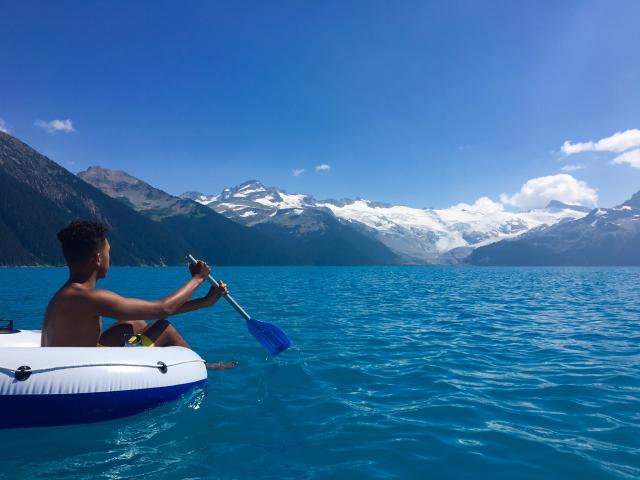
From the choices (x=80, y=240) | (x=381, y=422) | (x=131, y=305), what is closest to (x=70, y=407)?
(x=131, y=305)

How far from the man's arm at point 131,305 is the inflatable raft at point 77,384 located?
38.3 inches

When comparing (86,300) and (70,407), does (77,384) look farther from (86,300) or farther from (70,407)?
(86,300)

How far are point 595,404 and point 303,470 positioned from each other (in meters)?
6.51

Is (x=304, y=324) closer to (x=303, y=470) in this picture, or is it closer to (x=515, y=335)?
(x=515, y=335)

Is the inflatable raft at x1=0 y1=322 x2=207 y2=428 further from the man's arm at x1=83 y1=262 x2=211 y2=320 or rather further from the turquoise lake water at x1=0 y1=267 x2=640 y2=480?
the man's arm at x1=83 y1=262 x2=211 y2=320

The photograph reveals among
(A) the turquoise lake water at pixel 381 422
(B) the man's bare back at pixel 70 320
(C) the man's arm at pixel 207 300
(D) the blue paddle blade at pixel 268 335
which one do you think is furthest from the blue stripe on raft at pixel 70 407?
(D) the blue paddle blade at pixel 268 335

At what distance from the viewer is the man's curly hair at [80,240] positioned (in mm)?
6555

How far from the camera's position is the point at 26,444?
6438mm

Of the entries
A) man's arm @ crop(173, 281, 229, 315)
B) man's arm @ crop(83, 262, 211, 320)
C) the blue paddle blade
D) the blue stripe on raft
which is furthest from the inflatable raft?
the blue paddle blade

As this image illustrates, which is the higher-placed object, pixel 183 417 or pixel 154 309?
pixel 154 309

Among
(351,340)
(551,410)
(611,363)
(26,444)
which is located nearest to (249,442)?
(26,444)

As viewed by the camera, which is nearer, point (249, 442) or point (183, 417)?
point (249, 442)

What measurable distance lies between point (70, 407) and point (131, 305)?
197cm

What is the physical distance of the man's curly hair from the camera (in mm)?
6555
